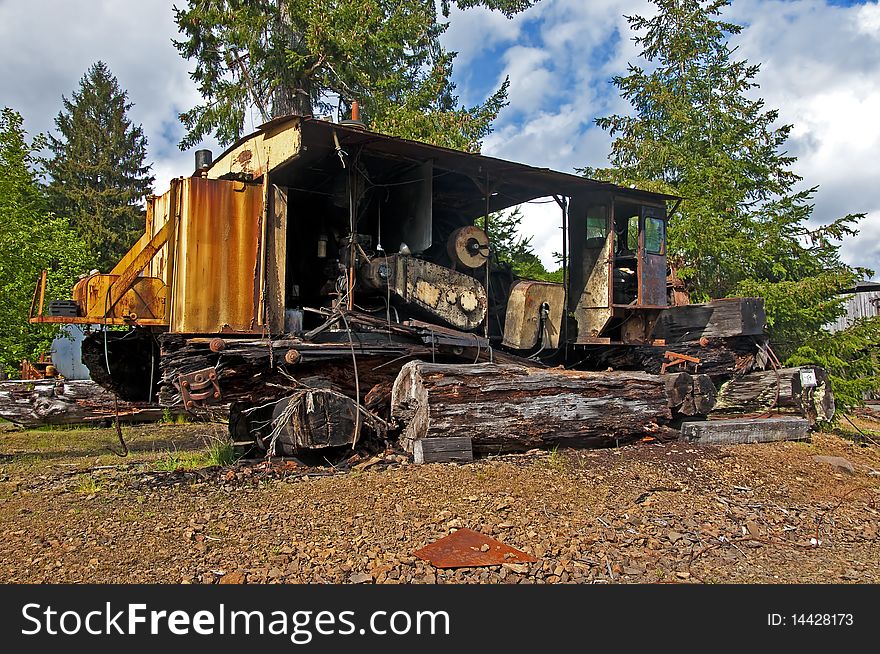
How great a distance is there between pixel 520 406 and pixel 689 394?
3.14 meters

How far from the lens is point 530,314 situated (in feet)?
33.3

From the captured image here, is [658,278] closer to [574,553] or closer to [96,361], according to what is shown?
[574,553]

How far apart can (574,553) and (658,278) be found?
24.0ft

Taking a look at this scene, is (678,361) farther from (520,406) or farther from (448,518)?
(448,518)

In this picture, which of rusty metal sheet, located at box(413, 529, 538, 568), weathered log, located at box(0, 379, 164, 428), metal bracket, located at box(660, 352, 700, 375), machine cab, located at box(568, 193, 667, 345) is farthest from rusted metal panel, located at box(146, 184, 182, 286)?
metal bracket, located at box(660, 352, 700, 375)

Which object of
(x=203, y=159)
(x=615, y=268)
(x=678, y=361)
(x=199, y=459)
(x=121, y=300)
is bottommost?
(x=199, y=459)

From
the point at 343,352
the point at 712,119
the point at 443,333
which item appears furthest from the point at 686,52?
the point at 343,352

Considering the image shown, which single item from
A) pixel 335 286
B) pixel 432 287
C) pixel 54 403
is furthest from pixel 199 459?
pixel 54 403

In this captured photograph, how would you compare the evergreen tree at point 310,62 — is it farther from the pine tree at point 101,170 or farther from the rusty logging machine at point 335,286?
the pine tree at point 101,170

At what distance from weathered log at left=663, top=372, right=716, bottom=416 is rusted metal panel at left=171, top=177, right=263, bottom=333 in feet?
18.4

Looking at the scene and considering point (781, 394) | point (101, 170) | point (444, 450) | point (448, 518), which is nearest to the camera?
point (448, 518)

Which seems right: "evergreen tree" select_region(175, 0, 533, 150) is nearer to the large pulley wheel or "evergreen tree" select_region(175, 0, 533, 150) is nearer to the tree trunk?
the tree trunk

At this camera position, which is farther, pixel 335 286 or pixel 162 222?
pixel 335 286

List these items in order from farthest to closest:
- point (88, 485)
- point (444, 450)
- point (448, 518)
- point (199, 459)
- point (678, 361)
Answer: point (678, 361), point (199, 459), point (444, 450), point (88, 485), point (448, 518)
